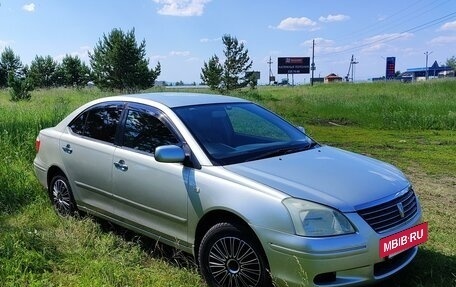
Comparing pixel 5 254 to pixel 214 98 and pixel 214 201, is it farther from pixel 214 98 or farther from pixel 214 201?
pixel 214 98

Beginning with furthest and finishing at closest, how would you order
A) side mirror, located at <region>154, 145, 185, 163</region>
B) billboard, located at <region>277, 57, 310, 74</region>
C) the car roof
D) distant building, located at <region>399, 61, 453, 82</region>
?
distant building, located at <region>399, 61, 453, 82</region> → billboard, located at <region>277, 57, 310, 74</region> → the car roof → side mirror, located at <region>154, 145, 185, 163</region>

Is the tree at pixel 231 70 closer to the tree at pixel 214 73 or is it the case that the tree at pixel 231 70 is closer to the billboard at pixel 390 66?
the tree at pixel 214 73

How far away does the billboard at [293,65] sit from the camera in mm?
78312

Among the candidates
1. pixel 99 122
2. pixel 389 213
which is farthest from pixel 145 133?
pixel 389 213

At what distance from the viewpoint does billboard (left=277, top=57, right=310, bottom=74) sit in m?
78.3

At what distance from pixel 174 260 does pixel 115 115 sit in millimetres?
1607

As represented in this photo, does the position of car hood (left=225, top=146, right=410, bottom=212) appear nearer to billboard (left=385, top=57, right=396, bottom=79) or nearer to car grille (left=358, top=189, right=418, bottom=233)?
car grille (left=358, top=189, right=418, bottom=233)

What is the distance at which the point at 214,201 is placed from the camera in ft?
11.6

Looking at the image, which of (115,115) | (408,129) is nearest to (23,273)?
(115,115)

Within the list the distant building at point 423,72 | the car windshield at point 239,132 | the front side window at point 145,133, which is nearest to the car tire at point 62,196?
the front side window at point 145,133

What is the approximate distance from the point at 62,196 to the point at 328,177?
3.36 meters

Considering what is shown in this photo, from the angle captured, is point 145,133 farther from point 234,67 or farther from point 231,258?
point 234,67

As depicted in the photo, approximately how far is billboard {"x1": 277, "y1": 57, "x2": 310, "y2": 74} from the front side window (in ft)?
245

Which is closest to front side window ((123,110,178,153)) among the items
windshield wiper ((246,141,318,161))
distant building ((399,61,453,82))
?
windshield wiper ((246,141,318,161))
